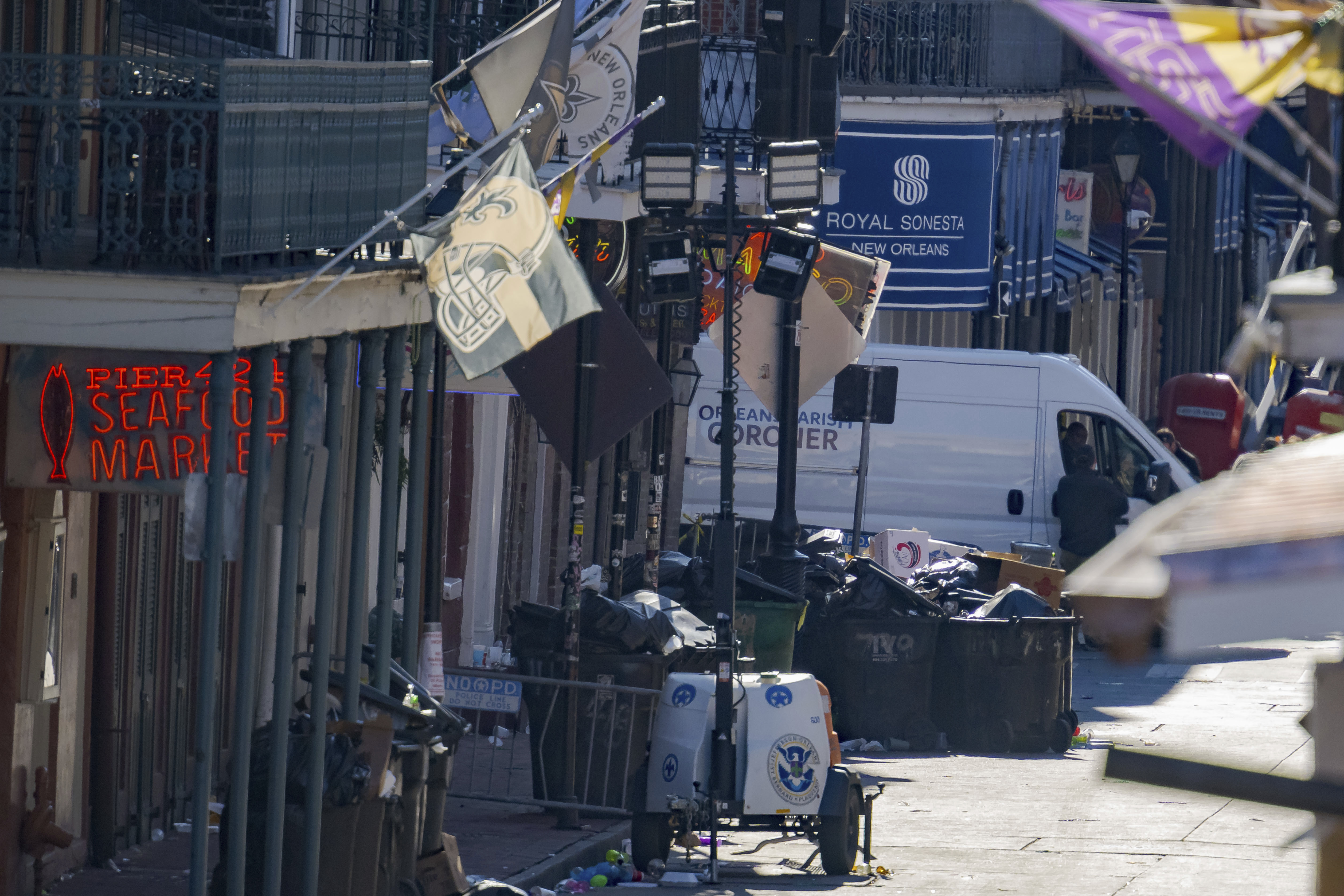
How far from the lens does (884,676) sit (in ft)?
53.7

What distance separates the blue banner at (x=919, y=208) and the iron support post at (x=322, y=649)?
62.4 ft

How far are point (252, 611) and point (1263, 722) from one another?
34.6 ft

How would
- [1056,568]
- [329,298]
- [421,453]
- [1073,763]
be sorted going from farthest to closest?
[1056,568] → [1073,763] → [421,453] → [329,298]

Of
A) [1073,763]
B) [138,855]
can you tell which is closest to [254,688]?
[138,855]

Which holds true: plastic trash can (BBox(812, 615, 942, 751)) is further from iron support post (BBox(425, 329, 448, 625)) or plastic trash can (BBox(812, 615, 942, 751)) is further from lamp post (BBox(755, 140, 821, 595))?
iron support post (BBox(425, 329, 448, 625))

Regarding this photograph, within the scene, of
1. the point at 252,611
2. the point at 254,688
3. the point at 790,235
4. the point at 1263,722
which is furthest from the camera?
the point at 1263,722

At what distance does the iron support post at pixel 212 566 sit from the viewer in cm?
831

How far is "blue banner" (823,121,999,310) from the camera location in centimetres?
2836

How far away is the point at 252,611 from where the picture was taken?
8695 millimetres

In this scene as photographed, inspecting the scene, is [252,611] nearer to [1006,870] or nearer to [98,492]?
[98,492]

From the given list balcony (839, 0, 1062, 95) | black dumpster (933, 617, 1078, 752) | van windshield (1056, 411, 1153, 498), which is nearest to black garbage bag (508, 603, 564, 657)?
black dumpster (933, 617, 1078, 752)

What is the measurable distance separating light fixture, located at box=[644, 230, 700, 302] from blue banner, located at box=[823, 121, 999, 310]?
13.9m

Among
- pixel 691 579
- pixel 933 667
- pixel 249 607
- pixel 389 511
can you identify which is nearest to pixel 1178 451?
pixel 933 667

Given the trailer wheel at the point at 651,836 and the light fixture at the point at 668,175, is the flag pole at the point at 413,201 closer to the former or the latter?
the light fixture at the point at 668,175
